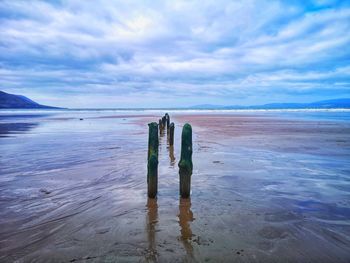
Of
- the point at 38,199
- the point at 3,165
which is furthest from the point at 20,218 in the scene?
the point at 3,165

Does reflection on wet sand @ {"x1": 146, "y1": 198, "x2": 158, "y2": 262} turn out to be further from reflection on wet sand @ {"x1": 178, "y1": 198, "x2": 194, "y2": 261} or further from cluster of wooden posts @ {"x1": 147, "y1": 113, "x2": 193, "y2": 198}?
reflection on wet sand @ {"x1": 178, "y1": 198, "x2": 194, "y2": 261}

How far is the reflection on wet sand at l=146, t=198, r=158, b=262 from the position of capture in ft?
15.3

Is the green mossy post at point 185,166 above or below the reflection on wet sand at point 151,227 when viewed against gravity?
above

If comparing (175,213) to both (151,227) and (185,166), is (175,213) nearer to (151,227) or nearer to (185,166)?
(151,227)

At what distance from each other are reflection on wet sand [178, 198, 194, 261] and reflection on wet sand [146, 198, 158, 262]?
0.53 metres

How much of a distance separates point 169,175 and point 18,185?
4.82m

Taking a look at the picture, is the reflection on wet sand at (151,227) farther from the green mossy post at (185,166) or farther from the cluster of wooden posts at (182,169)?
the green mossy post at (185,166)

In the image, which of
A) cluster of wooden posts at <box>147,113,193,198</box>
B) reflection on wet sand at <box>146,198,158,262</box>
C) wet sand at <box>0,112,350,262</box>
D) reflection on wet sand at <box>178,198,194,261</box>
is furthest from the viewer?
cluster of wooden posts at <box>147,113,193,198</box>

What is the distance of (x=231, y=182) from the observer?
30.0 ft

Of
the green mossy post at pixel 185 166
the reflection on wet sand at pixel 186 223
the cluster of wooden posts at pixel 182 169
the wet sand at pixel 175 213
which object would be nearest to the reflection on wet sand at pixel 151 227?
the wet sand at pixel 175 213

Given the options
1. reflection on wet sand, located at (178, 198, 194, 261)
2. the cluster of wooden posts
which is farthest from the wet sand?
the cluster of wooden posts

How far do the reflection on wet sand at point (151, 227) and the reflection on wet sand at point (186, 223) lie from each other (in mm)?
529

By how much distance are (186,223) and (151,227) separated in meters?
0.74

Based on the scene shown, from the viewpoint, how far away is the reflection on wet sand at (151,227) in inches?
184
